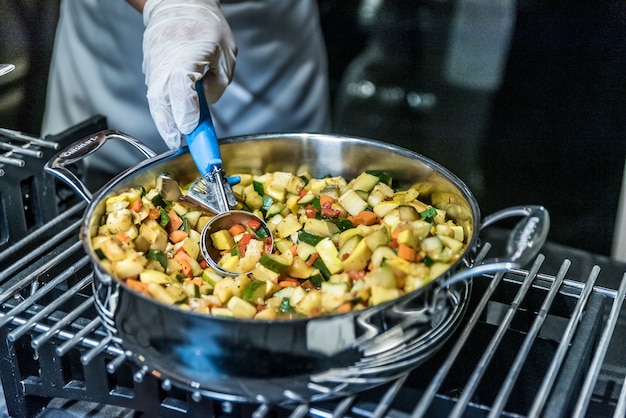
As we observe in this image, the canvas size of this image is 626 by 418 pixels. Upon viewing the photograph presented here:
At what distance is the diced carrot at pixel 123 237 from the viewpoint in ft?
3.28

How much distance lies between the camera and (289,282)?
1016mm

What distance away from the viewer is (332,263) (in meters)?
1.03

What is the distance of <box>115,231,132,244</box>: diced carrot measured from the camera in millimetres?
1001

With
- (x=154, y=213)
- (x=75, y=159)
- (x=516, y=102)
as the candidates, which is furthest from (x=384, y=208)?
(x=516, y=102)

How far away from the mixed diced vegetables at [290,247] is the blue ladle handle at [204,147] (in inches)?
3.0

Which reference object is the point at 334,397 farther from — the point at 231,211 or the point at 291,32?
the point at 291,32

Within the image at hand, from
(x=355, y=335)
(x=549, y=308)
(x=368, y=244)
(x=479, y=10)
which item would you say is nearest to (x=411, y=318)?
(x=355, y=335)

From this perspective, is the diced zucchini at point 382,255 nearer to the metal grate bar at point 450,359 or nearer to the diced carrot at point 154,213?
the metal grate bar at point 450,359

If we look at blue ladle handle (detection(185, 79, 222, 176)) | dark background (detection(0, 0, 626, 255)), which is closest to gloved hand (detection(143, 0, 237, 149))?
blue ladle handle (detection(185, 79, 222, 176))

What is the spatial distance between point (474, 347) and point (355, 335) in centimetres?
33

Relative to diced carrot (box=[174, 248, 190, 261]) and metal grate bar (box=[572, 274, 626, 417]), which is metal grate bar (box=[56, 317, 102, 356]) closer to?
diced carrot (box=[174, 248, 190, 261])

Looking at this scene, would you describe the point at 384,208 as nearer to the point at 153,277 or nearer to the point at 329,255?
the point at 329,255

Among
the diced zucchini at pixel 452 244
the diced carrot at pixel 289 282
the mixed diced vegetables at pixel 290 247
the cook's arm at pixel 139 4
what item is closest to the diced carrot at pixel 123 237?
the mixed diced vegetables at pixel 290 247

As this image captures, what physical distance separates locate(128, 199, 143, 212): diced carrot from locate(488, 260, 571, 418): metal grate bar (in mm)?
561
